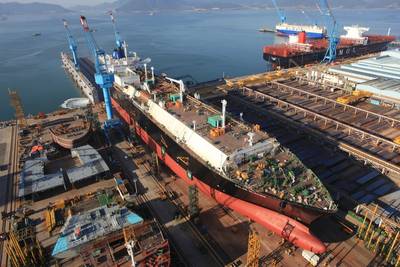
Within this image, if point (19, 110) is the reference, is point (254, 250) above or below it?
below

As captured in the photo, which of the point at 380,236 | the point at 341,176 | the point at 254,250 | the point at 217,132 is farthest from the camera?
the point at 341,176

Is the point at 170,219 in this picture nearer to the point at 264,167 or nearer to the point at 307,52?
the point at 264,167

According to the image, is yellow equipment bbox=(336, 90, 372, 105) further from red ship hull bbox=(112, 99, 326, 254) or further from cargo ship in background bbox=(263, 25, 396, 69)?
cargo ship in background bbox=(263, 25, 396, 69)

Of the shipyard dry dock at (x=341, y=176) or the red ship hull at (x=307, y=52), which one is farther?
the red ship hull at (x=307, y=52)

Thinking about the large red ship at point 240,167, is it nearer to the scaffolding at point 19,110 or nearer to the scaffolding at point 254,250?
the scaffolding at point 254,250

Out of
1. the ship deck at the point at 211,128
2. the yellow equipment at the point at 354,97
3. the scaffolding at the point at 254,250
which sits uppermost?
the ship deck at the point at 211,128

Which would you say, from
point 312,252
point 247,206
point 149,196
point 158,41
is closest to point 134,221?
point 149,196

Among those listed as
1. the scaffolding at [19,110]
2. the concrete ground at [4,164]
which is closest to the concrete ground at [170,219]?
the concrete ground at [4,164]

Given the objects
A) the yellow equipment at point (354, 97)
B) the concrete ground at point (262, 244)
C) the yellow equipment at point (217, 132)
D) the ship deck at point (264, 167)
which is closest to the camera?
the concrete ground at point (262, 244)

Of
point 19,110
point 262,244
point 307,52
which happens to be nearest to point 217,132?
point 262,244
